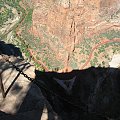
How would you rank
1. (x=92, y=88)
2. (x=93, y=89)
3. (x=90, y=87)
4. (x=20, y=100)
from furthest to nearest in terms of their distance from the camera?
(x=90, y=87)
(x=92, y=88)
(x=93, y=89)
(x=20, y=100)

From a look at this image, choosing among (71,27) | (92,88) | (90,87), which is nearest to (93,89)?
(92,88)

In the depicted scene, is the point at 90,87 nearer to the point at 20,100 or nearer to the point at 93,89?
the point at 93,89

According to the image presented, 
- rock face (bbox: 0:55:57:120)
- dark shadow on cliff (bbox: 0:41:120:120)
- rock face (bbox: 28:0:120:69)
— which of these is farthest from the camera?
rock face (bbox: 28:0:120:69)

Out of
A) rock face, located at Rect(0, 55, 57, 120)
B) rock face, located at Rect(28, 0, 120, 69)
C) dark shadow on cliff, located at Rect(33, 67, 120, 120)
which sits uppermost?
rock face, located at Rect(0, 55, 57, 120)

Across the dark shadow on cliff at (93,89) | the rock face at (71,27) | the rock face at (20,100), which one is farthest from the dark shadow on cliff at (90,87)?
the rock face at (20,100)

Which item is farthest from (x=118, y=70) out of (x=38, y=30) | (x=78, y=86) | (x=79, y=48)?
(x=38, y=30)

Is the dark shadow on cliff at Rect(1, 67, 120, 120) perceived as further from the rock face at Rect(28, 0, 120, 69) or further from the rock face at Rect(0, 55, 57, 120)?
the rock face at Rect(0, 55, 57, 120)

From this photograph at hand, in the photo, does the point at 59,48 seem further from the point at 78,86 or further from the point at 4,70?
the point at 4,70

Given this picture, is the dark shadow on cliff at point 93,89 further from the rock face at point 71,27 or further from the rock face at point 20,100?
the rock face at point 20,100

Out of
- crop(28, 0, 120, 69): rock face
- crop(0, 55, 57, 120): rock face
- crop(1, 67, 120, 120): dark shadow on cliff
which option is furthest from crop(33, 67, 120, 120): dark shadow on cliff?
crop(0, 55, 57, 120): rock face
